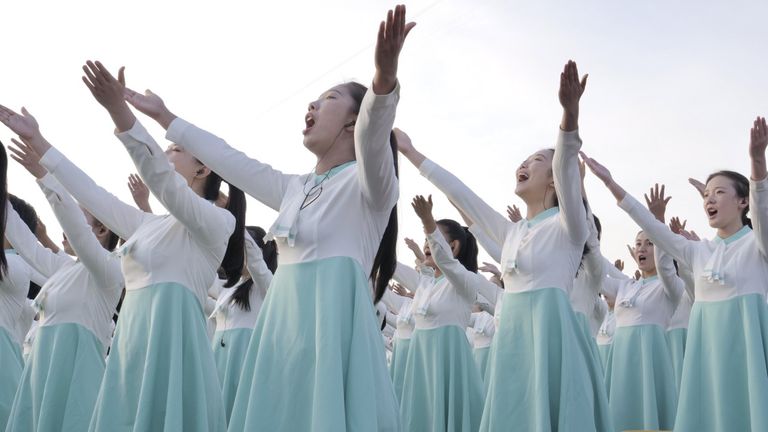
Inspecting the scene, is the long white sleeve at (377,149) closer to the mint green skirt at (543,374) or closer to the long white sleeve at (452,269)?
the mint green skirt at (543,374)

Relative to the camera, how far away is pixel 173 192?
367cm

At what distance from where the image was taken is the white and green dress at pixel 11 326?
5.64 metres

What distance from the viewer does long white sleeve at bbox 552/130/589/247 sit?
4.02 meters

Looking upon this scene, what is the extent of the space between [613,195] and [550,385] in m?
1.94

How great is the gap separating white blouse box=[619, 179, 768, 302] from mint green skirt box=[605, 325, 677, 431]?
1.72 metres

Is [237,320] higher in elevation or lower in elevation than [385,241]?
higher

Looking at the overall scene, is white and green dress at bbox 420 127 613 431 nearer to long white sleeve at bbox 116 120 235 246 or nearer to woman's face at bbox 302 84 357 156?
woman's face at bbox 302 84 357 156

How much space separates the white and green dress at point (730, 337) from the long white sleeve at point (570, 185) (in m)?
1.14

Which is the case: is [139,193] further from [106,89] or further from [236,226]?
[106,89]

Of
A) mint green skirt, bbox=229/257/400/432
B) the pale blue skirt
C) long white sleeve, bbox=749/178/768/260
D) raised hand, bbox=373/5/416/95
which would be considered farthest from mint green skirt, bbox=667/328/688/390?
raised hand, bbox=373/5/416/95

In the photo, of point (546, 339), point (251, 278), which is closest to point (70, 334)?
point (251, 278)

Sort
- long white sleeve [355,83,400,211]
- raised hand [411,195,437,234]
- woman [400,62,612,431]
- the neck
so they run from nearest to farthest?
1. long white sleeve [355,83,400,211]
2. woman [400,62,612,431]
3. the neck
4. raised hand [411,195,437,234]

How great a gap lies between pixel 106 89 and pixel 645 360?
5.35 metres

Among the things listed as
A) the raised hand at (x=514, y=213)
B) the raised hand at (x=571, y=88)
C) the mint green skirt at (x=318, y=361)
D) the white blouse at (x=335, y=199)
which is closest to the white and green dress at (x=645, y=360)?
the raised hand at (x=514, y=213)
